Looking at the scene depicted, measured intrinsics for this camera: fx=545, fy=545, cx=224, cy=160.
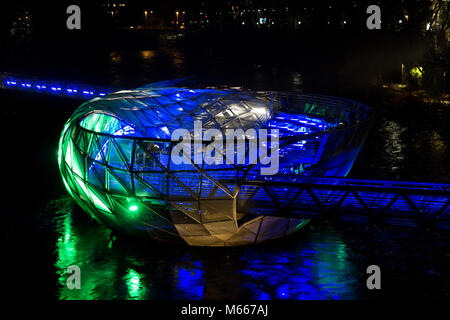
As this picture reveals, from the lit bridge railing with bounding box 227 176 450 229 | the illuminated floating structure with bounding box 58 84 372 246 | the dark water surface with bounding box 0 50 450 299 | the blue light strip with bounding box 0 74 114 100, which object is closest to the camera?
the lit bridge railing with bounding box 227 176 450 229

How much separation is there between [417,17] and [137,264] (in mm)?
37853

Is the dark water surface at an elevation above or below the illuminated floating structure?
below

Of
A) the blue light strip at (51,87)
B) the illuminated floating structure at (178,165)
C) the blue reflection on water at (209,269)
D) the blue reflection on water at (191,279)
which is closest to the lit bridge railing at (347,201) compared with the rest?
the illuminated floating structure at (178,165)

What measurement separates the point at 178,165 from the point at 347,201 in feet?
16.8

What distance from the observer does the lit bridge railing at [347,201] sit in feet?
48.3

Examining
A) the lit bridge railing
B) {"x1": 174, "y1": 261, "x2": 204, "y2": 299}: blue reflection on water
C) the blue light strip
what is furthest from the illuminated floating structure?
the blue light strip

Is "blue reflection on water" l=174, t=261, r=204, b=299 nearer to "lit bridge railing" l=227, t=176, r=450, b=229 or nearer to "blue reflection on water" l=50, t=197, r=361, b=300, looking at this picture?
"blue reflection on water" l=50, t=197, r=361, b=300

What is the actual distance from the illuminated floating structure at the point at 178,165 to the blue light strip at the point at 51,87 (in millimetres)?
16244

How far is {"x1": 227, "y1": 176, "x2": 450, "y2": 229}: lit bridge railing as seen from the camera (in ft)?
48.3

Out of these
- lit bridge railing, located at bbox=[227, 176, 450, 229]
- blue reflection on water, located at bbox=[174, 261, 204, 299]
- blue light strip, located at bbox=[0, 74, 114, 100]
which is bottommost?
blue reflection on water, located at bbox=[174, 261, 204, 299]

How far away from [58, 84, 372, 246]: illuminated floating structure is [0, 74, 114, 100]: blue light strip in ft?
53.3

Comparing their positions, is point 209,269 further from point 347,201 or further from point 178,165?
point 347,201

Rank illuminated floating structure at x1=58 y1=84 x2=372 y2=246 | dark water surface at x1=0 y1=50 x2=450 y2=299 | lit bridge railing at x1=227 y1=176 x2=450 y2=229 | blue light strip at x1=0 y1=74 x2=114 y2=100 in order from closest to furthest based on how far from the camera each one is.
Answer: lit bridge railing at x1=227 y1=176 x2=450 y2=229
dark water surface at x1=0 y1=50 x2=450 y2=299
illuminated floating structure at x1=58 y1=84 x2=372 y2=246
blue light strip at x1=0 y1=74 x2=114 y2=100

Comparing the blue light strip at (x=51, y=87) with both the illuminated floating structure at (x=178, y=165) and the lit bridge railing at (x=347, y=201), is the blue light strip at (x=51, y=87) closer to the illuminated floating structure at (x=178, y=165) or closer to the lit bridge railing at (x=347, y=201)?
the illuminated floating structure at (x=178, y=165)
